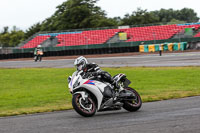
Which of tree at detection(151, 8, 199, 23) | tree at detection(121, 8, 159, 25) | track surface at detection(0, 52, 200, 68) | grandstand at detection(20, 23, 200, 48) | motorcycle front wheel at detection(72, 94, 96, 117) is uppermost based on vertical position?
tree at detection(151, 8, 199, 23)

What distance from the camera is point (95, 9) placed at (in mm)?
83625

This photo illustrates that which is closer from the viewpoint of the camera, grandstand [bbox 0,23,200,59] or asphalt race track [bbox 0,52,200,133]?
asphalt race track [bbox 0,52,200,133]

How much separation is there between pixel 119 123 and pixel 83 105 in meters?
1.23

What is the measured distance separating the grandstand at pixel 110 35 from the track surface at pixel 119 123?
40.4 m

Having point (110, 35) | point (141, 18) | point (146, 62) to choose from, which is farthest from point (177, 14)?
point (146, 62)

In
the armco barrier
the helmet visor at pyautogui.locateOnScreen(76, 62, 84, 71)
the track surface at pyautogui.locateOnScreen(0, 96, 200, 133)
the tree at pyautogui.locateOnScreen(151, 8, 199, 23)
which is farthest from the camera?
the tree at pyautogui.locateOnScreen(151, 8, 199, 23)

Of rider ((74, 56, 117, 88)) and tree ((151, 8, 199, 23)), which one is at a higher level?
tree ((151, 8, 199, 23))

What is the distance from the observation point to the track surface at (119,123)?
6023mm

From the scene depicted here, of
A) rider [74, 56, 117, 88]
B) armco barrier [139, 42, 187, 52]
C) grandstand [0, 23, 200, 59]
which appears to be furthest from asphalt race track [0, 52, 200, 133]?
grandstand [0, 23, 200, 59]

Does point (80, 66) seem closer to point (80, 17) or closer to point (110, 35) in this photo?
point (110, 35)

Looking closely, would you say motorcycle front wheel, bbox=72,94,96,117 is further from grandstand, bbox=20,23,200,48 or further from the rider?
grandstand, bbox=20,23,200,48

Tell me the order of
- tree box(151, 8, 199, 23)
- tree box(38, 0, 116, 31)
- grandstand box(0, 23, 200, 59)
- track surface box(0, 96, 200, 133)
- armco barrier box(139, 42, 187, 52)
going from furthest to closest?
tree box(151, 8, 199, 23), tree box(38, 0, 116, 31), grandstand box(0, 23, 200, 59), armco barrier box(139, 42, 187, 52), track surface box(0, 96, 200, 133)

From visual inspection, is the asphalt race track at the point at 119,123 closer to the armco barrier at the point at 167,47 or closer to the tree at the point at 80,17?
the armco barrier at the point at 167,47

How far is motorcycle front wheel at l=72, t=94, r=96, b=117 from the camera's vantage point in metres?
7.59
